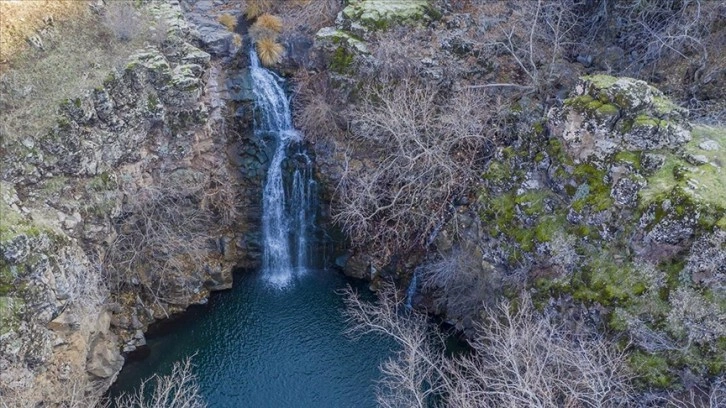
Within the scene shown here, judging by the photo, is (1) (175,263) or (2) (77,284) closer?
(2) (77,284)

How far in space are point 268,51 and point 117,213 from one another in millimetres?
8794

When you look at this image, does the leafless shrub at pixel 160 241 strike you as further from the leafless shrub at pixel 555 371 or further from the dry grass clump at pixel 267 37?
the leafless shrub at pixel 555 371

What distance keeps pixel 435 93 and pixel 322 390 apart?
1092 cm

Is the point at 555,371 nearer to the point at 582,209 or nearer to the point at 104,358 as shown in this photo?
the point at 582,209

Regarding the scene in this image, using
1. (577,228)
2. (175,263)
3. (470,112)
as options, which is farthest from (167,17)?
(577,228)

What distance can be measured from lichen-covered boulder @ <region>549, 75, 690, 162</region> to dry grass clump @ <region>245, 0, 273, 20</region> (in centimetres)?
1478

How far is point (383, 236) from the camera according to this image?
19.5 metres

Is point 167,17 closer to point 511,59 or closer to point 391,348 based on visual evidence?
point 511,59

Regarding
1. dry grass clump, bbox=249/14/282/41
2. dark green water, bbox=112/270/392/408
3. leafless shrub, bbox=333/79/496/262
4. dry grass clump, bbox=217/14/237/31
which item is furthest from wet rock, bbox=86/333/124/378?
dry grass clump, bbox=217/14/237/31

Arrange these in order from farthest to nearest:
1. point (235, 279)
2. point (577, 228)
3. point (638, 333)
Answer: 1. point (235, 279)
2. point (577, 228)
3. point (638, 333)

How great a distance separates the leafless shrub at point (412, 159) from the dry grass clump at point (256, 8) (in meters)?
7.55

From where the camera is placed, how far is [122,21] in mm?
19203

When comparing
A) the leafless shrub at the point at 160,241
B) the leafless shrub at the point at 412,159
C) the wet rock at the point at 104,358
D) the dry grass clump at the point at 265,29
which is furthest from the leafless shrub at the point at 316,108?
the wet rock at the point at 104,358

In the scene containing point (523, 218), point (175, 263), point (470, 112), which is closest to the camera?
point (523, 218)
